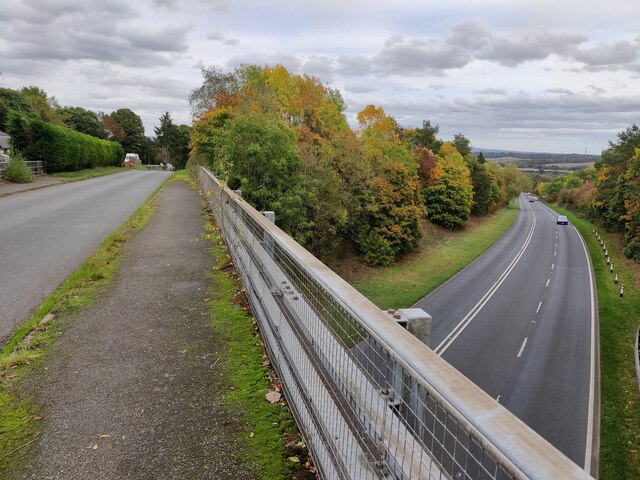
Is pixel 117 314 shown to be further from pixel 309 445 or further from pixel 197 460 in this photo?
pixel 309 445

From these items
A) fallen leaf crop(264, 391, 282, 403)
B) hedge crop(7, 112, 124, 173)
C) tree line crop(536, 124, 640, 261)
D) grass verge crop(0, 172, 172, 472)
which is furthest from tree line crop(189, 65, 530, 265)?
tree line crop(536, 124, 640, 261)

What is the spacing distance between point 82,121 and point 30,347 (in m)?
79.5

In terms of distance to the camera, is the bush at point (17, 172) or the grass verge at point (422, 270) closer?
the bush at point (17, 172)

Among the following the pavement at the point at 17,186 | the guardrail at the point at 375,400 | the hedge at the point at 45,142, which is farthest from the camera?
the hedge at the point at 45,142

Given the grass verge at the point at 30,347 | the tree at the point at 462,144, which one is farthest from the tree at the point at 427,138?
the grass verge at the point at 30,347

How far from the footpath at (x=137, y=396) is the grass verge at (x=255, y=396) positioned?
0.12 m

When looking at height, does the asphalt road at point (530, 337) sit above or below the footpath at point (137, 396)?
below

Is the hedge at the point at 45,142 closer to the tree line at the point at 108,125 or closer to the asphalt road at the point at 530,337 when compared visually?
the tree line at the point at 108,125

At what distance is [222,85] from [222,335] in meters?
42.2

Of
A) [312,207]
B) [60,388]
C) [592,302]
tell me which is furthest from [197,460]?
[592,302]

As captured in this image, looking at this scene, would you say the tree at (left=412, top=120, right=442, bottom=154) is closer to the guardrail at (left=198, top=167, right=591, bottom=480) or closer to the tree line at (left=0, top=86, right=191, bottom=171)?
the tree line at (left=0, top=86, right=191, bottom=171)

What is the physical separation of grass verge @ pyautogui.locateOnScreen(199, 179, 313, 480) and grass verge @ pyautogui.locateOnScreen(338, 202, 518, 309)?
19.6m

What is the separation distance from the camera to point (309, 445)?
10.4 ft

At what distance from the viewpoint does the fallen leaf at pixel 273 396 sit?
3873mm
